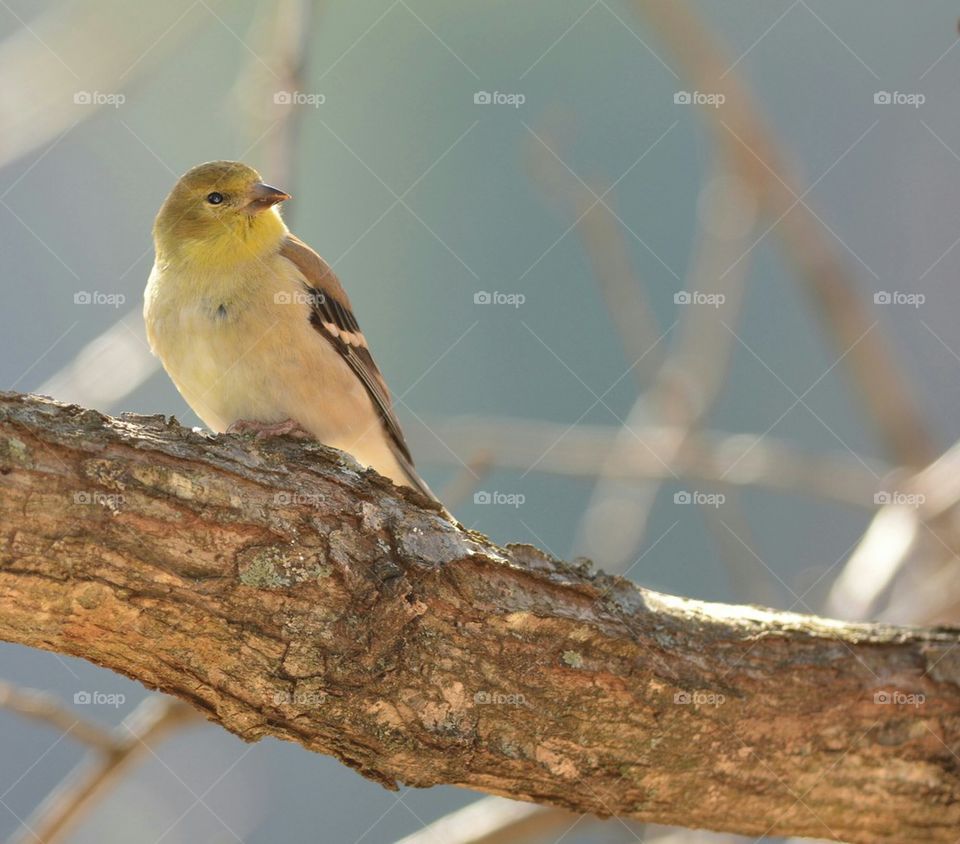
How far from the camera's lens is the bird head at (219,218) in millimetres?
4367

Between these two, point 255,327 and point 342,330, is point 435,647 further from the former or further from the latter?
point 342,330

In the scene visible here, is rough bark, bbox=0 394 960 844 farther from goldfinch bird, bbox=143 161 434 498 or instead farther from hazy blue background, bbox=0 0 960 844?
hazy blue background, bbox=0 0 960 844

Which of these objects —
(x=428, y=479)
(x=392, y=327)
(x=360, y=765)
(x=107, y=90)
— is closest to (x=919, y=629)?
(x=360, y=765)

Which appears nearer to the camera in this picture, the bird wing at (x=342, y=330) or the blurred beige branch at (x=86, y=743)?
the blurred beige branch at (x=86, y=743)

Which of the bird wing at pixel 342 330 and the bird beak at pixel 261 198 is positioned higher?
the bird beak at pixel 261 198

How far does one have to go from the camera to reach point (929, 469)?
12.6 ft

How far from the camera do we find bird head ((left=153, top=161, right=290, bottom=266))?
4.37 metres

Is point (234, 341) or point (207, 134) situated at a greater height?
point (207, 134)

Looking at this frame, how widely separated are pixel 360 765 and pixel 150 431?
0.97m

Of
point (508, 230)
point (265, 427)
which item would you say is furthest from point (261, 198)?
point (508, 230)

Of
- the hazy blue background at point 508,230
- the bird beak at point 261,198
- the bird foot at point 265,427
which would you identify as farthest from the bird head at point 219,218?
the hazy blue background at point 508,230

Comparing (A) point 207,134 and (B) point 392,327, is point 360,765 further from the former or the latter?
(A) point 207,134

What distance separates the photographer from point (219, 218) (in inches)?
176

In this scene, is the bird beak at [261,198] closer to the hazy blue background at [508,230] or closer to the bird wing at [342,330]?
the bird wing at [342,330]
